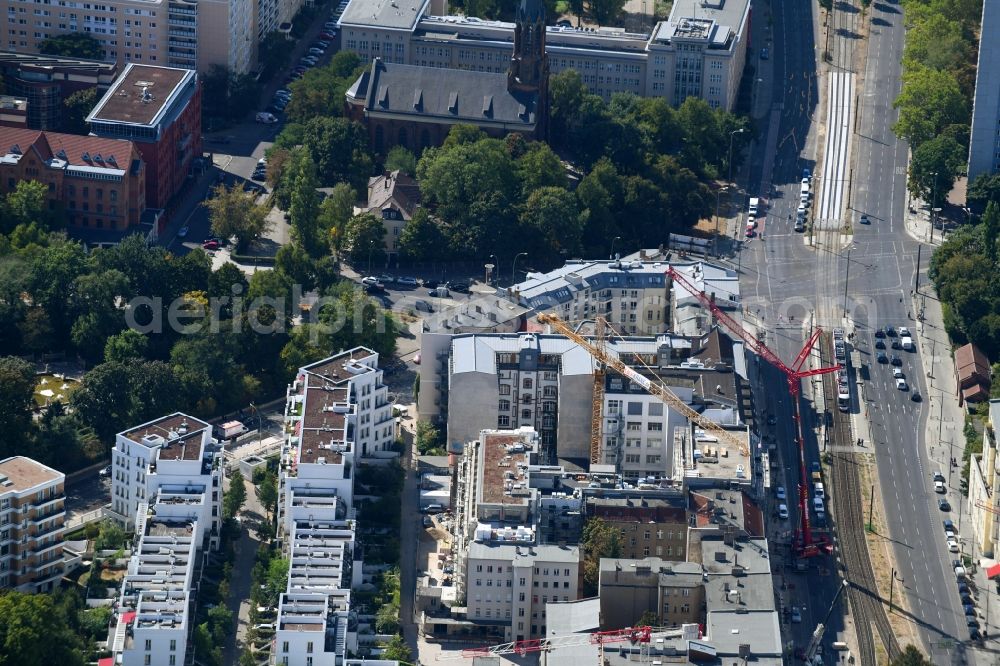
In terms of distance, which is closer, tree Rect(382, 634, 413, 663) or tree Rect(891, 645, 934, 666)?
tree Rect(891, 645, 934, 666)

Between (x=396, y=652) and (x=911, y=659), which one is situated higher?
(x=911, y=659)

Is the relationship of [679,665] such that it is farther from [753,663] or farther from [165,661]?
[165,661]

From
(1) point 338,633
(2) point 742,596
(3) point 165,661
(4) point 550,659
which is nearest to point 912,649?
(2) point 742,596

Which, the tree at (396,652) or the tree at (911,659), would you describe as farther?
the tree at (396,652)

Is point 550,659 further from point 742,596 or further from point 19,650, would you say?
point 19,650

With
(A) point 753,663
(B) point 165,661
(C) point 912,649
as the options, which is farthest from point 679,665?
(B) point 165,661

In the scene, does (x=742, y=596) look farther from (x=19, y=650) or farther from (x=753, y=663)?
(x=19, y=650)

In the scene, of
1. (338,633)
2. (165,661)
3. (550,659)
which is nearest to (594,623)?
(550,659)

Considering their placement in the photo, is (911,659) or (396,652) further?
(396,652)
